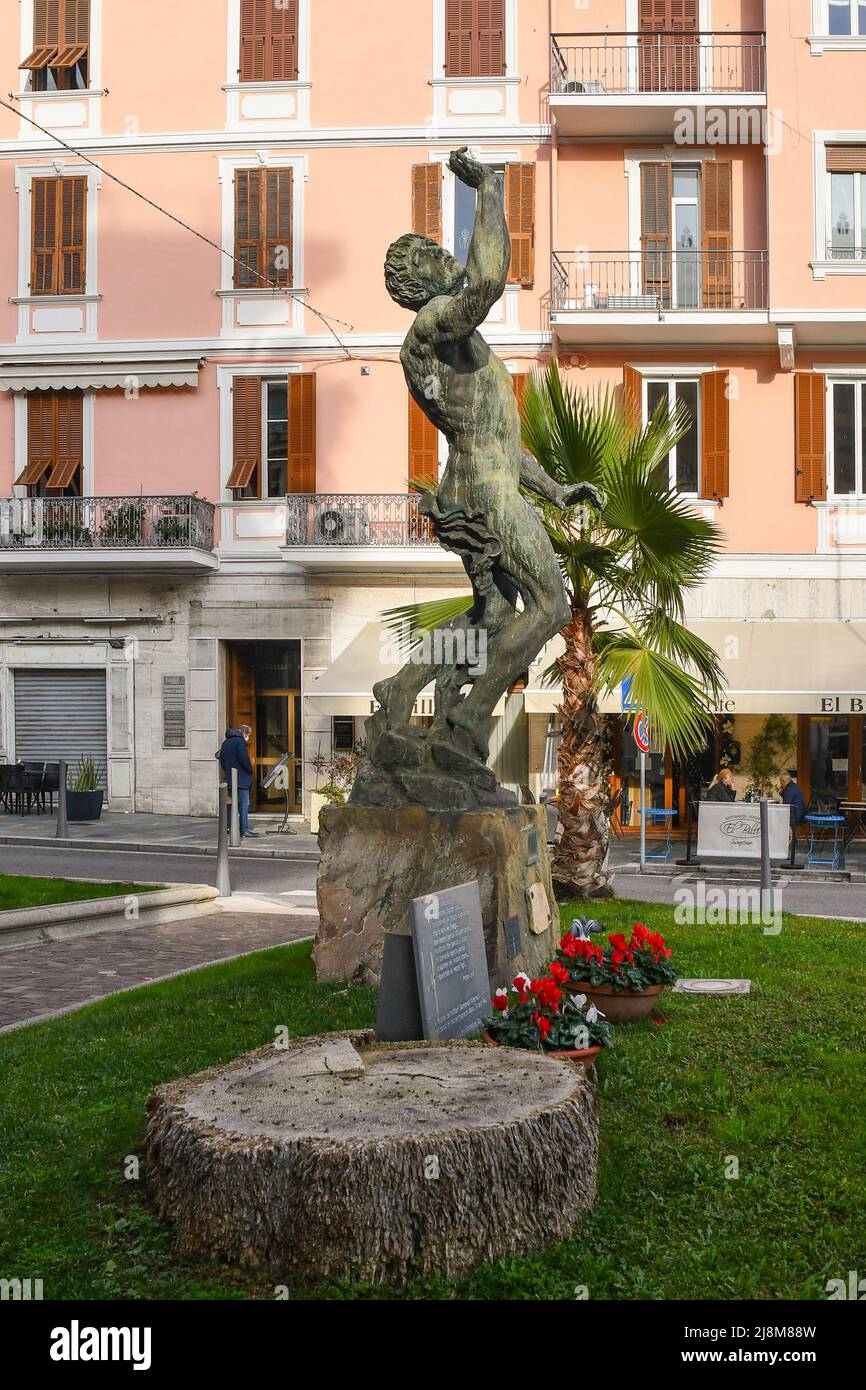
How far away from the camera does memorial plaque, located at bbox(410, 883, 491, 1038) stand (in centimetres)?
542

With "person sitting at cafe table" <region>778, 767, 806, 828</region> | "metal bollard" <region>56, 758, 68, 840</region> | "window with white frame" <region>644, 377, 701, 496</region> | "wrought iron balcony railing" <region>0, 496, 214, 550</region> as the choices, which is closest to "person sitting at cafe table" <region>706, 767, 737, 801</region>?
"person sitting at cafe table" <region>778, 767, 806, 828</region>

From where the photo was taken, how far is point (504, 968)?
6734 millimetres

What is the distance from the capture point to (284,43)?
22672 millimetres

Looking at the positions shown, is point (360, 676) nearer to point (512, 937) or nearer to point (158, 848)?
point (158, 848)

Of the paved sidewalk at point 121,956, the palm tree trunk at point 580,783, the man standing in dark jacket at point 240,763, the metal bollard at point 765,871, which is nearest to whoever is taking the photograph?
the paved sidewalk at point 121,956

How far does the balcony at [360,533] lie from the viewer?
21.7 metres

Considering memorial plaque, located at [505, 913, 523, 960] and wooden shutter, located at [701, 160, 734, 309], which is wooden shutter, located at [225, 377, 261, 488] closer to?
wooden shutter, located at [701, 160, 734, 309]

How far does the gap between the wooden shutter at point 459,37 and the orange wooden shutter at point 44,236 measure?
674cm

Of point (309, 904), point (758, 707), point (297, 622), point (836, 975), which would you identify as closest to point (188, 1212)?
point (836, 975)

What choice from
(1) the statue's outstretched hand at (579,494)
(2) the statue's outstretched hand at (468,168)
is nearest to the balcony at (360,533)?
(1) the statue's outstretched hand at (579,494)

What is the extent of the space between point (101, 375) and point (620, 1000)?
18862 millimetres

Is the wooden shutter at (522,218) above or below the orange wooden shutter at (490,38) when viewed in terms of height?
below

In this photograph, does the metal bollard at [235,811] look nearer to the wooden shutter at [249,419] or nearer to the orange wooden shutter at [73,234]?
the wooden shutter at [249,419]

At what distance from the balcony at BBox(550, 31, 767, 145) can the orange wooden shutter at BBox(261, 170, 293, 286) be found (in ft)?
14.7
